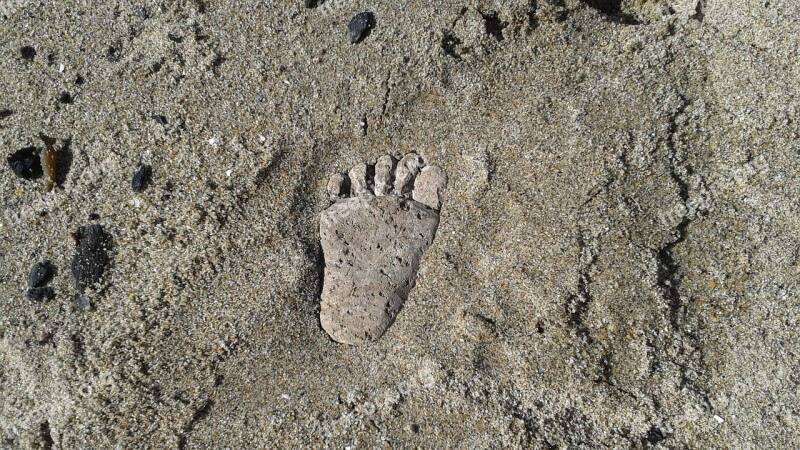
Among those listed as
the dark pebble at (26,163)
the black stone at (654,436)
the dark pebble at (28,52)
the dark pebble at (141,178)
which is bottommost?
the black stone at (654,436)

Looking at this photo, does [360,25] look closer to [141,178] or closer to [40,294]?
[141,178]

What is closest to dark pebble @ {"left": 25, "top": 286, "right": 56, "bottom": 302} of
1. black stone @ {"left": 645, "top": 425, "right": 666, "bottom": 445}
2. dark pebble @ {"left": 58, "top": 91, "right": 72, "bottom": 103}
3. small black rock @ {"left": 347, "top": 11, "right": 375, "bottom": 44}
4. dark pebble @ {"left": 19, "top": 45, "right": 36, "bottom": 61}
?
dark pebble @ {"left": 58, "top": 91, "right": 72, "bottom": 103}

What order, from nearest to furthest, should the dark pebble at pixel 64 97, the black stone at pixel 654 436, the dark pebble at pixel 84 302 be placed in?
the black stone at pixel 654 436
the dark pebble at pixel 84 302
the dark pebble at pixel 64 97

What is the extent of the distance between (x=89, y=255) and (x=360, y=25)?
1713mm

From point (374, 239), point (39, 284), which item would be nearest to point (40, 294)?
point (39, 284)

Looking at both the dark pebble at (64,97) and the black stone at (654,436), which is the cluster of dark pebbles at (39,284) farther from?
the black stone at (654,436)

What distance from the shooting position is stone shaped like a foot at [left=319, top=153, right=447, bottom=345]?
8.21ft

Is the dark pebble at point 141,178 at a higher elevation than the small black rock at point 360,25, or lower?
lower

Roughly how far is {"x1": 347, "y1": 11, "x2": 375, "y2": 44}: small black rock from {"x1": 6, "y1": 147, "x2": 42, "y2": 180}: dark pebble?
164cm

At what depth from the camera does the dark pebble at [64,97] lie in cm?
260

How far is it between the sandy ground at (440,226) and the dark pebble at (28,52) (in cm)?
3

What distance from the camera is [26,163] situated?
253 centimetres

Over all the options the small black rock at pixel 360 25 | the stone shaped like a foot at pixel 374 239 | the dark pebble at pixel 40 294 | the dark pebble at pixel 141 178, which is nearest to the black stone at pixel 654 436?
the stone shaped like a foot at pixel 374 239

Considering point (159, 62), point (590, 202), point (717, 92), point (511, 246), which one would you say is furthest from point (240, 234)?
point (717, 92)
